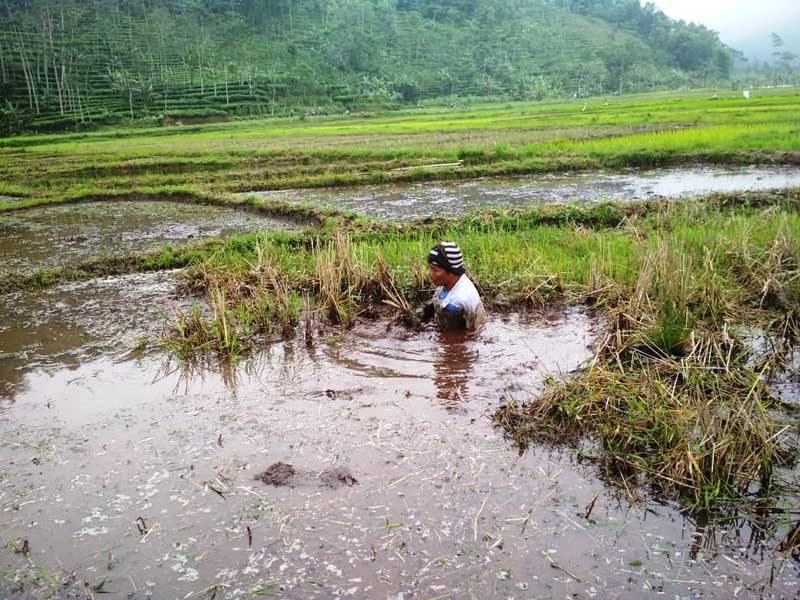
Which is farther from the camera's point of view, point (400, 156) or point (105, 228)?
point (400, 156)

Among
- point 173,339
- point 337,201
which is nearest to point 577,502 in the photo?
point 173,339

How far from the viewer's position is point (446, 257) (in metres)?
4.43

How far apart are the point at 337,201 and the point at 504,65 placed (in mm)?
60077

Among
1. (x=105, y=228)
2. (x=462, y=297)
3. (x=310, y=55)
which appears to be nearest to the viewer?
(x=462, y=297)

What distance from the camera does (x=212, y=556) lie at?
2.52 meters

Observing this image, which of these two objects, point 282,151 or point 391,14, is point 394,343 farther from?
point 391,14

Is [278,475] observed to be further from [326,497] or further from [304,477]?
[326,497]

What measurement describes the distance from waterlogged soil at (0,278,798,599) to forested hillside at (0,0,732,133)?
36.4 metres

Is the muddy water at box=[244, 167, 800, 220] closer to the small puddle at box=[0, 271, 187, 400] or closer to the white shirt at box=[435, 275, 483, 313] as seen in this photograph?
the small puddle at box=[0, 271, 187, 400]

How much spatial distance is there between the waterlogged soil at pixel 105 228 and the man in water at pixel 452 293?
5.45m

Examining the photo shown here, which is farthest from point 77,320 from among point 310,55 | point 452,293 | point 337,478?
point 310,55

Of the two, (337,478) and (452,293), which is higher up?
(452,293)

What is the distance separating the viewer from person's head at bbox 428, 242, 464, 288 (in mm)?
4418

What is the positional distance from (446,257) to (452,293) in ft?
1.38
